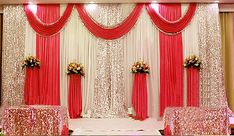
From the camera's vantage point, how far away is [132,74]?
322 inches

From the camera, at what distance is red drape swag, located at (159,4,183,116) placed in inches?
317

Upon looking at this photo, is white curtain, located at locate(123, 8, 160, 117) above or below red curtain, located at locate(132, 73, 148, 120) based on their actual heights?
above

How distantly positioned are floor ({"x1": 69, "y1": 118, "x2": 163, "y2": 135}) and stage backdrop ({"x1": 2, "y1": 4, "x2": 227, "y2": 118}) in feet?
1.99

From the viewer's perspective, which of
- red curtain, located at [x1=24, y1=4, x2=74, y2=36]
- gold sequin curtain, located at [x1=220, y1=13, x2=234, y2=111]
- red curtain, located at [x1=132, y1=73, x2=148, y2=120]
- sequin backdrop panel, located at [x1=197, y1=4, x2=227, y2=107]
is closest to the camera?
red curtain, located at [x1=132, y1=73, x2=148, y2=120]

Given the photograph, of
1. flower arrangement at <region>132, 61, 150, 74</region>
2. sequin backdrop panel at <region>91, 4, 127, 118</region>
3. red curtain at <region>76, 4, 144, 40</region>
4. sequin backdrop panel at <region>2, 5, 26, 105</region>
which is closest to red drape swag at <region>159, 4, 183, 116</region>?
flower arrangement at <region>132, 61, 150, 74</region>

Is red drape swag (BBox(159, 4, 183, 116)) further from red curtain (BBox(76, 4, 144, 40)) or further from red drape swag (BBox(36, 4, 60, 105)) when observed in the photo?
red drape swag (BBox(36, 4, 60, 105))

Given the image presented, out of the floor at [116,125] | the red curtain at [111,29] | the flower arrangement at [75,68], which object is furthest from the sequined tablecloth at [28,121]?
the red curtain at [111,29]

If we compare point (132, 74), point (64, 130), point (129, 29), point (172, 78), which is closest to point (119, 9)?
point (129, 29)

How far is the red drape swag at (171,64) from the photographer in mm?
8055

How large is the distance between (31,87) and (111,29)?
2.56 meters

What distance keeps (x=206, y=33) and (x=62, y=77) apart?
12.9 ft

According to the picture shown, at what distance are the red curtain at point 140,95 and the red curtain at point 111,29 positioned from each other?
47.6 inches

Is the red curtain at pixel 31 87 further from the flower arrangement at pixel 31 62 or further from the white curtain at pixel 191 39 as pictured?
the white curtain at pixel 191 39

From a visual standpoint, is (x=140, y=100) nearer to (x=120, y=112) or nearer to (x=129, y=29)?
(x=120, y=112)
